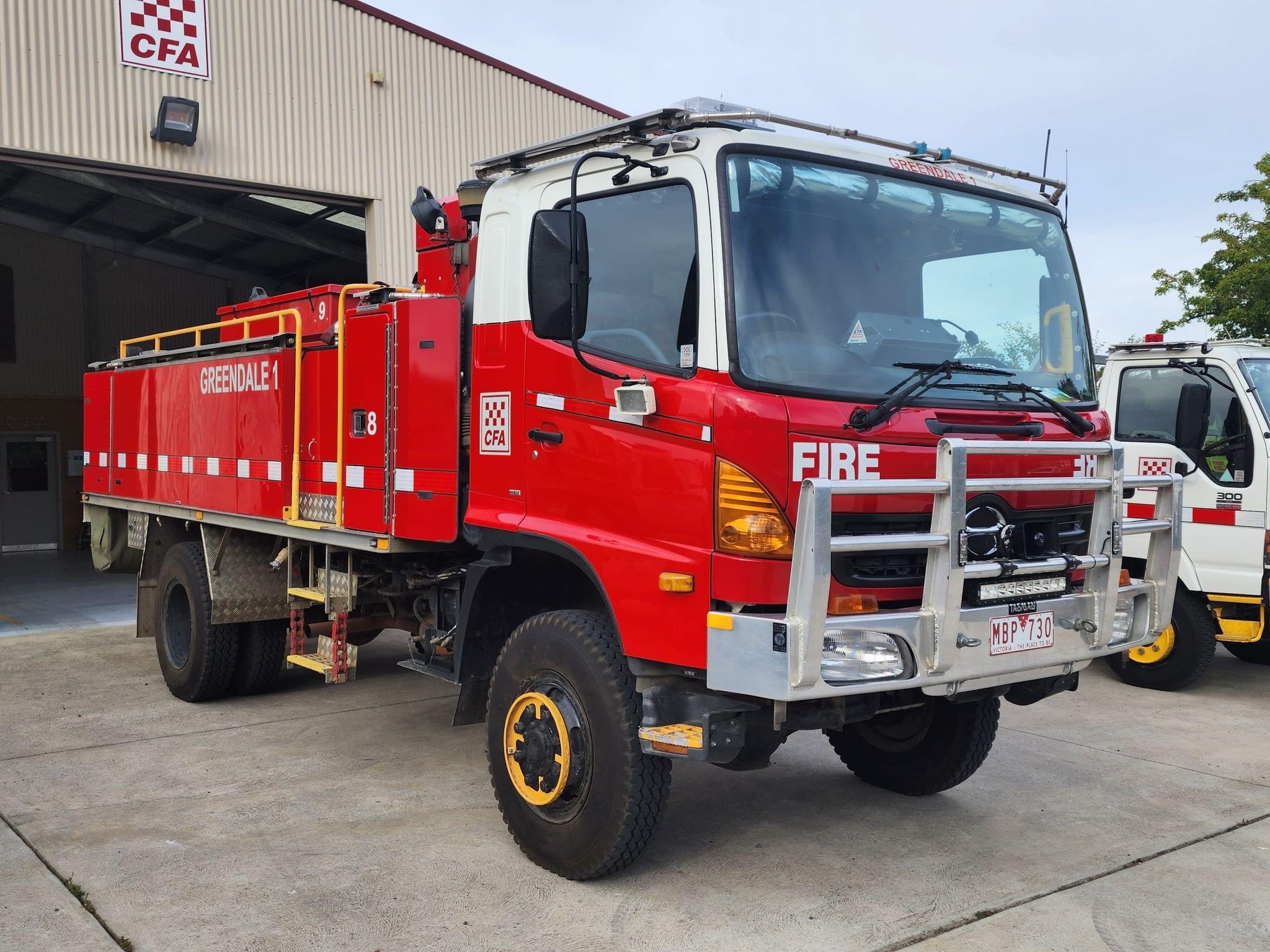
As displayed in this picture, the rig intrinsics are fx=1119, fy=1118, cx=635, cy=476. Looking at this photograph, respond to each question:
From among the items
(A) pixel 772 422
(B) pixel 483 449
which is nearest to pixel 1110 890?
(A) pixel 772 422

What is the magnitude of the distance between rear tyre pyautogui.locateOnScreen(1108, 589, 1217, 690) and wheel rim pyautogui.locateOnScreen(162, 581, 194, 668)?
629cm

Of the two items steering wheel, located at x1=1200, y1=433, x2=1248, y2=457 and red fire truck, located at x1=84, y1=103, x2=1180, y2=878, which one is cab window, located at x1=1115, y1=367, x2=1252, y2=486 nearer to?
steering wheel, located at x1=1200, y1=433, x2=1248, y2=457

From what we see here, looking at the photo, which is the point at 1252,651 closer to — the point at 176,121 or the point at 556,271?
the point at 556,271

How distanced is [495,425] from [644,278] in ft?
3.23

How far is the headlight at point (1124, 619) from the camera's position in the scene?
433 cm

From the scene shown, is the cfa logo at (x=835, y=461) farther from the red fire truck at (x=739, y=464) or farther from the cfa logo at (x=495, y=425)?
the cfa logo at (x=495, y=425)

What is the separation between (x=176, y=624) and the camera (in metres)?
7.49

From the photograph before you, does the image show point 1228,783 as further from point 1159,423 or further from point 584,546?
point 584,546

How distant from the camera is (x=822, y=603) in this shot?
3.39 metres

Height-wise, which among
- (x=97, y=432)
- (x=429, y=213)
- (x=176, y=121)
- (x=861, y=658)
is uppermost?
(x=176, y=121)

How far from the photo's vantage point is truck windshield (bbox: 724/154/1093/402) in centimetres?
376

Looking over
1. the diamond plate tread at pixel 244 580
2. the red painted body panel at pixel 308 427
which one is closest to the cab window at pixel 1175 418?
the red painted body panel at pixel 308 427

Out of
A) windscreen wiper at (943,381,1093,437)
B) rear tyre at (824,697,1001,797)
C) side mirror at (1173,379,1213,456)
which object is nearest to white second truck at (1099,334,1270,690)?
side mirror at (1173,379,1213,456)

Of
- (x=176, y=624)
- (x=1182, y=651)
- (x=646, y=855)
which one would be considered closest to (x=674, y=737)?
(x=646, y=855)
